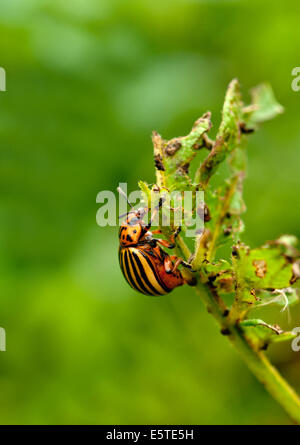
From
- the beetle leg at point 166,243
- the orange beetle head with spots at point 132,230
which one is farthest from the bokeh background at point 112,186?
the beetle leg at point 166,243

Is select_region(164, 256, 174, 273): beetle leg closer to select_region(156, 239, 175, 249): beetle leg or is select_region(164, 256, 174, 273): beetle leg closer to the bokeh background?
select_region(156, 239, 175, 249): beetle leg

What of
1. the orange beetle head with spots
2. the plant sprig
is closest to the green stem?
the plant sprig

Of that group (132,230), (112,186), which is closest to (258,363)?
(132,230)

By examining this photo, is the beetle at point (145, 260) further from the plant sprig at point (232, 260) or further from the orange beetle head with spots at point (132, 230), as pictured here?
the plant sprig at point (232, 260)

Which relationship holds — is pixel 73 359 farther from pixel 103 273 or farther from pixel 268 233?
pixel 268 233

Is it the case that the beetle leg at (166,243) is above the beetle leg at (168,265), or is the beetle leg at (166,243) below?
above

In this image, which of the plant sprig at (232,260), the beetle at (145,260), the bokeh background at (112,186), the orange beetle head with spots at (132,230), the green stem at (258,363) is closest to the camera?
the plant sprig at (232,260)

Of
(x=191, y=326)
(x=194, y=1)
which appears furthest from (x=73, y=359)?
(x=194, y=1)

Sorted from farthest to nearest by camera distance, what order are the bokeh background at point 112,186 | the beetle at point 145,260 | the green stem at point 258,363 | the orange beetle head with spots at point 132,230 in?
the bokeh background at point 112,186, the orange beetle head with spots at point 132,230, the beetle at point 145,260, the green stem at point 258,363
